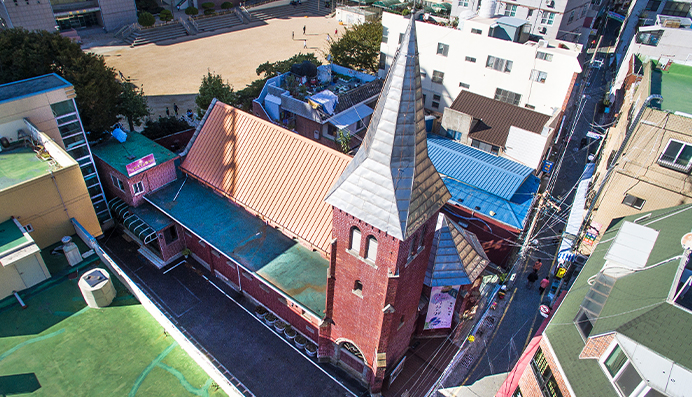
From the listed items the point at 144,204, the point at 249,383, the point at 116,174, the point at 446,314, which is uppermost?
the point at 116,174

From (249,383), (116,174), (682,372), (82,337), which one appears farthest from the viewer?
(116,174)

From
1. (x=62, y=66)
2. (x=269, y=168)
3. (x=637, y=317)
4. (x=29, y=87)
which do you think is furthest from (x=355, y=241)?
(x=62, y=66)

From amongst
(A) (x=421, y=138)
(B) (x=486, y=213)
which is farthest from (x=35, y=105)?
(B) (x=486, y=213)

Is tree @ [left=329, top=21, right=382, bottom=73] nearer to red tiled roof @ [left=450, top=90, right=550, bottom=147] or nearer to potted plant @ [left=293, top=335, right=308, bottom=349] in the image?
red tiled roof @ [left=450, top=90, right=550, bottom=147]

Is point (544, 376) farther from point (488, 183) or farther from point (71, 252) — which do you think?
point (71, 252)

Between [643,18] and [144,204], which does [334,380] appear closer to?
[144,204]

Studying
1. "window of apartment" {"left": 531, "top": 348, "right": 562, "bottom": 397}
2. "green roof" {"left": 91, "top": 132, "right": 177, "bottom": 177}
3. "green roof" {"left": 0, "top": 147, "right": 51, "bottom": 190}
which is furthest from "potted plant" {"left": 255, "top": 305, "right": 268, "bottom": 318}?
"window of apartment" {"left": 531, "top": 348, "right": 562, "bottom": 397}
